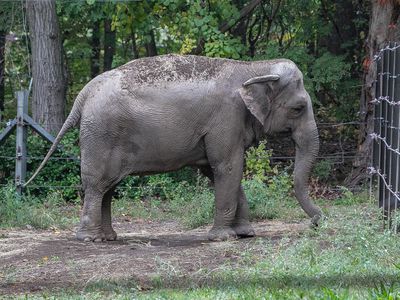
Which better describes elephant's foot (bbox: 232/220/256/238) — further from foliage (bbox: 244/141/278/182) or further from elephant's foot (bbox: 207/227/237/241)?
foliage (bbox: 244/141/278/182)

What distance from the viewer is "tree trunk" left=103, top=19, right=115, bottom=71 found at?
2220 centimetres

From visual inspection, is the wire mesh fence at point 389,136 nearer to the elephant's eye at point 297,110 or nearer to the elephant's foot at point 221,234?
the elephant's eye at point 297,110

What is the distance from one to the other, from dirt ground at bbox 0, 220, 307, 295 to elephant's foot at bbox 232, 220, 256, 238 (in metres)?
0.14

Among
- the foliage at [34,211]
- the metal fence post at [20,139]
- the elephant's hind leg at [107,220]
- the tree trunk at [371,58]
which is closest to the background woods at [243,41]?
the tree trunk at [371,58]

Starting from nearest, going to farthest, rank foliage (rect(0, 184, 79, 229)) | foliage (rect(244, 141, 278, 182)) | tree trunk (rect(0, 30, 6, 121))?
foliage (rect(0, 184, 79, 229)) < foliage (rect(244, 141, 278, 182)) < tree trunk (rect(0, 30, 6, 121))

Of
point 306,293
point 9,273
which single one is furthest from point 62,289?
point 306,293

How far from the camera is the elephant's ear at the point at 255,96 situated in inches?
434

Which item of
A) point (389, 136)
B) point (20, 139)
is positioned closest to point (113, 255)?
point (389, 136)

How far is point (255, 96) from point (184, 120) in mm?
802

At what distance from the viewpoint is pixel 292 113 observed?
1137 centimetres

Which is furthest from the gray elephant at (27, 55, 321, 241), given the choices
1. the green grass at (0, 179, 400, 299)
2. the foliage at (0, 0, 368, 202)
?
the foliage at (0, 0, 368, 202)

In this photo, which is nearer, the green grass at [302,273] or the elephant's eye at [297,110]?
the green grass at [302,273]

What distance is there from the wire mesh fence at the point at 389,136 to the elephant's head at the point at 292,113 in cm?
75

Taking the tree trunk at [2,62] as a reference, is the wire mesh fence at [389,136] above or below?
below
